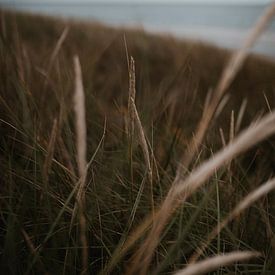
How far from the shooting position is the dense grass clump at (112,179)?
26.7 inches

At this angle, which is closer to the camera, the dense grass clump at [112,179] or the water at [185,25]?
the dense grass clump at [112,179]

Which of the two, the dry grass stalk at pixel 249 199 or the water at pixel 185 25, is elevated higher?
the dry grass stalk at pixel 249 199

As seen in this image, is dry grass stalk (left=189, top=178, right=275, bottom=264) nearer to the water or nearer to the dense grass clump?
the dense grass clump

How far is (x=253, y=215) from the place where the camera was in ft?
3.69

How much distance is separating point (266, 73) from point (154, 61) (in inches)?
42.4

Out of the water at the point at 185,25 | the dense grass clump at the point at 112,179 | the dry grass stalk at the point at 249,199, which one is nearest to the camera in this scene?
the dry grass stalk at the point at 249,199

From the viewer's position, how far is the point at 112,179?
957 mm

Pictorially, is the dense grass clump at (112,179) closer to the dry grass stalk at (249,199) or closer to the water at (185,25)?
the dry grass stalk at (249,199)

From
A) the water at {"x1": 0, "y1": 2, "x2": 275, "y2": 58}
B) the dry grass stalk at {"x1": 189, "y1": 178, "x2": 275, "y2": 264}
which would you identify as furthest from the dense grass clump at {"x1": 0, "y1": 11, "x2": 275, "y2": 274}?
the water at {"x1": 0, "y1": 2, "x2": 275, "y2": 58}

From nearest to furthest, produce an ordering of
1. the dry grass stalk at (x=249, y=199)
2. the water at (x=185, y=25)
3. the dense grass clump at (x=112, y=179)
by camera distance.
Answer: the dry grass stalk at (x=249, y=199) → the dense grass clump at (x=112, y=179) → the water at (x=185, y=25)

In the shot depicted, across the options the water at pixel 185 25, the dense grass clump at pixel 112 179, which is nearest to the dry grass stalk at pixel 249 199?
the dense grass clump at pixel 112 179

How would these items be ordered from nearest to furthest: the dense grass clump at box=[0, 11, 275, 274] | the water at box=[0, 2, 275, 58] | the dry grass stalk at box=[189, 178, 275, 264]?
the dry grass stalk at box=[189, 178, 275, 264] → the dense grass clump at box=[0, 11, 275, 274] → the water at box=[0, 2, 275, 58]

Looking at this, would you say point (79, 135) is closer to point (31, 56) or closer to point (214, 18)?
point (31, 56)

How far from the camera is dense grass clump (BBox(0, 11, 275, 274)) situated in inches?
26.7
